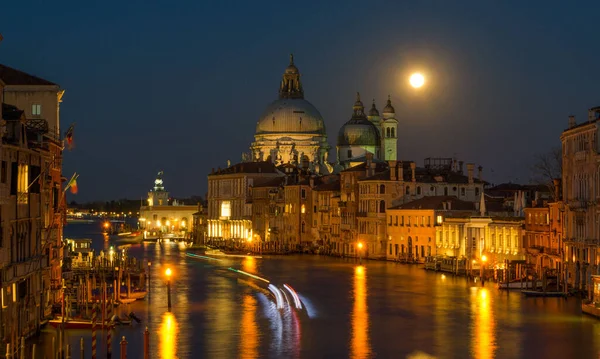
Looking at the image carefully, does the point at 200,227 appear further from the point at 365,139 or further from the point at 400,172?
the point at 400,172

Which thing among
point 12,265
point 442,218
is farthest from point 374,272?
point 12,265

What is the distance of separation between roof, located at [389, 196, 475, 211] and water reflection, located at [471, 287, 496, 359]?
18.1 metres

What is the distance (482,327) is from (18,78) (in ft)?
48.7

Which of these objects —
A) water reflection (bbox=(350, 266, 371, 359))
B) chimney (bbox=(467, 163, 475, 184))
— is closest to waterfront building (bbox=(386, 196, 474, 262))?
chimney (bbox=(467, 163, 475, 184))

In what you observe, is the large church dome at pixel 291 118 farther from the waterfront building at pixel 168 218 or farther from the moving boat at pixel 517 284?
the moving boat at pixel 517 284

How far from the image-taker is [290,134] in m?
113

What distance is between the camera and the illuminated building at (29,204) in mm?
25000

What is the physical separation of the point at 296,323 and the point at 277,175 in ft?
207

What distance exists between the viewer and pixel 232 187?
10350 cm

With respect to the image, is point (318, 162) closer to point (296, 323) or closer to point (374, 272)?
point (374, 272)

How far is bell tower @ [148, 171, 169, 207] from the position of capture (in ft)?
492

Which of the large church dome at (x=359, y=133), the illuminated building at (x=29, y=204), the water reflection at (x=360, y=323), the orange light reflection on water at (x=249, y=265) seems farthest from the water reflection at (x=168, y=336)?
the large church dome at (x=359, y=133)

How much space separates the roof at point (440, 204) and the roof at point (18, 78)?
32.4m

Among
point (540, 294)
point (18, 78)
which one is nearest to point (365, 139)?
point (540, 294)
